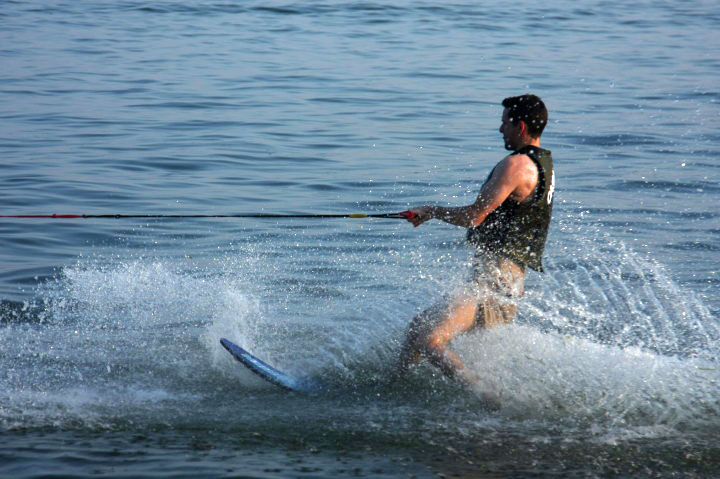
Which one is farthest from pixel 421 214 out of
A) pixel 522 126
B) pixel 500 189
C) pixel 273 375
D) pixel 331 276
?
pixel 331 276

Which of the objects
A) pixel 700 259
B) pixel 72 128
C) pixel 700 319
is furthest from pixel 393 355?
pixel 72 128

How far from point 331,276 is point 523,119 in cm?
319

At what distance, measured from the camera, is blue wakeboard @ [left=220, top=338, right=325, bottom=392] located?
6246 mm

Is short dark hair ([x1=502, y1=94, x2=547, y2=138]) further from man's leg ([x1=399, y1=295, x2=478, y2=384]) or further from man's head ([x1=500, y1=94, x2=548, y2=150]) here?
man's leg ([x1=399, y1=295, x2=478, y2=384])

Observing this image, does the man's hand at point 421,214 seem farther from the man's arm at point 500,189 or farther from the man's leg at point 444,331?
the man's leg at point 444,331

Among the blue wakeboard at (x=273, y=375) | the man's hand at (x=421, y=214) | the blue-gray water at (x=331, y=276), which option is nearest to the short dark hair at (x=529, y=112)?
the man's hand at (x=421, y=214)

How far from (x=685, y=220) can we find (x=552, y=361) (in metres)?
4.74

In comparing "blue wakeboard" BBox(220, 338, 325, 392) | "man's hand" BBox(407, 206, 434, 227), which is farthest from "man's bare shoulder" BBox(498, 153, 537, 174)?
"blue wakeboard" BBox(220, 338, 325, 392)

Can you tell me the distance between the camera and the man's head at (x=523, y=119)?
589 cm

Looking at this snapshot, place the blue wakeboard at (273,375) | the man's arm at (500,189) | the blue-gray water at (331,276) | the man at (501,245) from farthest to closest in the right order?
the blue wakeboard at (273,375), the man at (501,245), the man's arm at (500,189), the blue-gray water at (331,276)

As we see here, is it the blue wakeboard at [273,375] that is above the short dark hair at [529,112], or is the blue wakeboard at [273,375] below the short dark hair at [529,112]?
below

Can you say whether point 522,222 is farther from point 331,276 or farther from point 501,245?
point 331,276

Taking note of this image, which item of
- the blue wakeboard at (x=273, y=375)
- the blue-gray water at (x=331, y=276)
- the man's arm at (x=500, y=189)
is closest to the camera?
the blue-gray water at (x=331, y=276)

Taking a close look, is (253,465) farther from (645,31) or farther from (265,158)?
(645,31)
